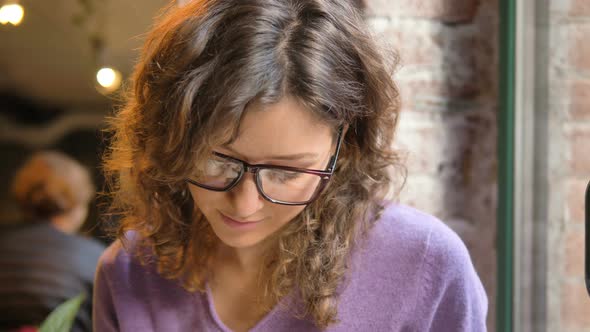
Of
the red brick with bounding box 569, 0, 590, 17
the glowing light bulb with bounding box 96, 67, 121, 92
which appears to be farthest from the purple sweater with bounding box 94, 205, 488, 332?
the glowing light bulb with bounding box 96, 67, 121, 92

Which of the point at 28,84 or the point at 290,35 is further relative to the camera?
the point at 28,84

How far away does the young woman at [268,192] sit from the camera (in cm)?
94

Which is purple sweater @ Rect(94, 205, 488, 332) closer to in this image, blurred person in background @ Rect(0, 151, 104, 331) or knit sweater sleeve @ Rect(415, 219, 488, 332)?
knit sweater sleeve @ Rect(415, 219, 488, 332)

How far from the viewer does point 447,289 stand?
111cm

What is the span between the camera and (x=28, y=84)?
7.47 ft

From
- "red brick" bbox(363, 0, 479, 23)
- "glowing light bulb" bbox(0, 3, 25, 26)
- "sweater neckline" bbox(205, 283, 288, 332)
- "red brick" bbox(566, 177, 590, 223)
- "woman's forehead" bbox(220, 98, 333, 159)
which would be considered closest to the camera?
"woman's forehead" bbox(220, 98, 333, 159)

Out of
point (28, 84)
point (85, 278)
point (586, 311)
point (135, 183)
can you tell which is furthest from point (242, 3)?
point (28, 84)

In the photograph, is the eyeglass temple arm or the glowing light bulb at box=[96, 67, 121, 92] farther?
the glowing light bulb at box=[96, 67, 121, 92]

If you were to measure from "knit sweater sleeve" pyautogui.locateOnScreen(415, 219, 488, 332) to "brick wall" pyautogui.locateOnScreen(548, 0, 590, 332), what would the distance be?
13 centimetres

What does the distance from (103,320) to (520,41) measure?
2.57ft

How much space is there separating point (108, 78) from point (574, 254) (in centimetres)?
146

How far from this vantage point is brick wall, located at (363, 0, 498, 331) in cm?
133

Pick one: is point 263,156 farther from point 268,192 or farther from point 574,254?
point 574,254

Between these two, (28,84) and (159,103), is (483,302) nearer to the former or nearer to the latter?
(159,103)
